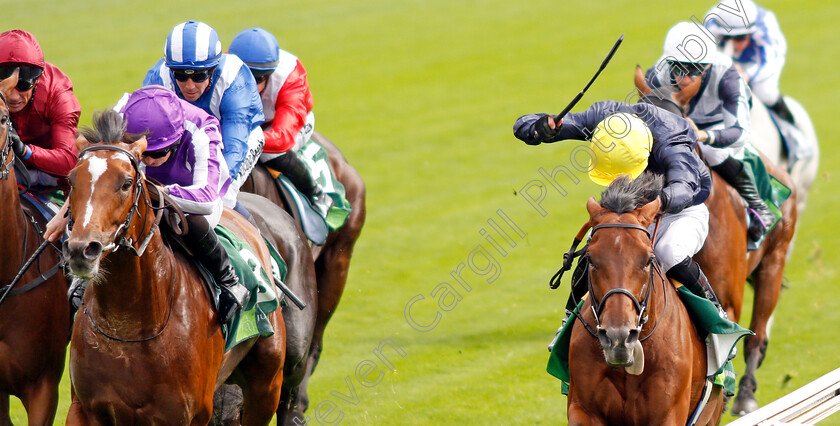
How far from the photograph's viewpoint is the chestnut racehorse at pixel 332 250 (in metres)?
7.10

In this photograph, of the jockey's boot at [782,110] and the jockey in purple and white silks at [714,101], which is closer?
the jockey in purple and white silks at [714,101]

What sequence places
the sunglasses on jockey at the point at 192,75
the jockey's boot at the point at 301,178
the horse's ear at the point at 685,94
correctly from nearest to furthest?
the sunglasses on jockey at the point at 192,75, the horse's ear at the point at 685,94, the jockey's boot at the point at 301,178

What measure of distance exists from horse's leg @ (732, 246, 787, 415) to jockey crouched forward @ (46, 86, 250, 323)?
3.98 m

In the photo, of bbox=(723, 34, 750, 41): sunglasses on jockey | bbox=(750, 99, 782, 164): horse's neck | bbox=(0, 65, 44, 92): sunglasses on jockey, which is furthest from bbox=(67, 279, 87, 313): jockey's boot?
bbox=(723, 34, 750, 41): sunglasses on jockey

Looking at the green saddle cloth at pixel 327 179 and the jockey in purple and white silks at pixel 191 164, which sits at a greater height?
the jockey in purple and white silks at pixel 191 164

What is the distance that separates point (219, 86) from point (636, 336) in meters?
2.67

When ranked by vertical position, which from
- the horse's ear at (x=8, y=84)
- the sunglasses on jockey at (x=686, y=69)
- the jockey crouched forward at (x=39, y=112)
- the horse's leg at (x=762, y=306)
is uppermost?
the horse's ear at (x=8, y=84)

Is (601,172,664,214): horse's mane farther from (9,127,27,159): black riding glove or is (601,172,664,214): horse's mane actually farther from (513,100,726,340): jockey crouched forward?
(9,127,27,159): black riding glove

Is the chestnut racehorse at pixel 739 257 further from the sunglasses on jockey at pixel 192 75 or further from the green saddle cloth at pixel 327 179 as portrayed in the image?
the sunglasses on jockey at pixel 192 75

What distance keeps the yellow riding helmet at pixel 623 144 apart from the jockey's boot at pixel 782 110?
4649 mm

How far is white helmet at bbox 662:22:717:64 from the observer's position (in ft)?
21.6

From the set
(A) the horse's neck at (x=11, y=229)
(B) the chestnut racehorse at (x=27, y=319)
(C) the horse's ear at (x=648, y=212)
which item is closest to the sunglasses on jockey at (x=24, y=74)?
(B) the chestnut racehorse at (x=27, y=319)

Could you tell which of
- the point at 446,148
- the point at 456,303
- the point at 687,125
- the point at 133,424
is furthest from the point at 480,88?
the point at 133,424

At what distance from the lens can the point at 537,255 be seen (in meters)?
11.0
